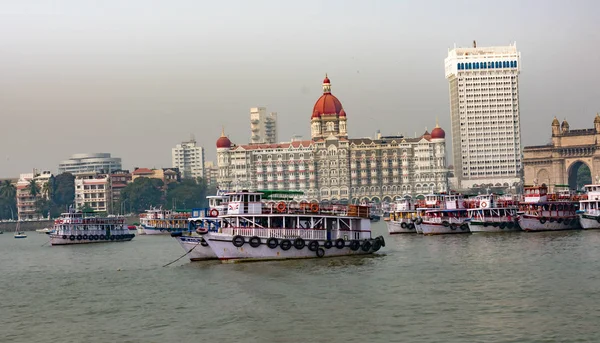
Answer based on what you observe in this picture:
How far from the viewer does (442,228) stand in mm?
94375

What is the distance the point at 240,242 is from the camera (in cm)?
6038

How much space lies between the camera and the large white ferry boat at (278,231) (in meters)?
60.8

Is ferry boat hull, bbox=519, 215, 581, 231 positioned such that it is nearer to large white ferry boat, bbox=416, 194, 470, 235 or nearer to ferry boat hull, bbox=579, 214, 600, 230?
ferry boat hull, bbox=579, 214, 600, 230

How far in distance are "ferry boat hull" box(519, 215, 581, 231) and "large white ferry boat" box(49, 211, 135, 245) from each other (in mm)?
46068

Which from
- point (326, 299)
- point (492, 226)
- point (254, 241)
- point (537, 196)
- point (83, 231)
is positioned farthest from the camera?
point (83, 231)

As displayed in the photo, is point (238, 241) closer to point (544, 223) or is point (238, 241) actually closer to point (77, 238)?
point (544, 223)

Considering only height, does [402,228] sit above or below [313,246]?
above

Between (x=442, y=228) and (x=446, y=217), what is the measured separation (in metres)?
1.19

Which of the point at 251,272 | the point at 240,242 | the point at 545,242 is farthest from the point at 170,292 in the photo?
the point at 545,242

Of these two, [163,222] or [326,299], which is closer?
[326,299]

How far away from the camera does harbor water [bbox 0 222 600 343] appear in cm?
3775

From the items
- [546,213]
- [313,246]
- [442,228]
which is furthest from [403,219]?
[313,246]

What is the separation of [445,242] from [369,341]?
4623cm

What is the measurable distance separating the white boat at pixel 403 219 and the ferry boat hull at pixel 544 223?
12635 millimetres
